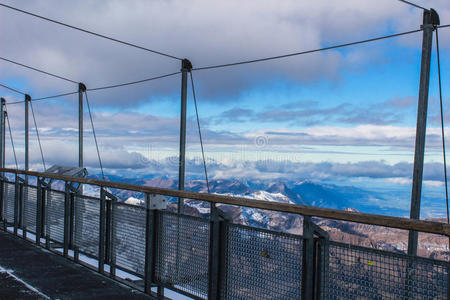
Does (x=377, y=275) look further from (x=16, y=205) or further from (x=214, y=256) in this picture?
(x=16, y=205)

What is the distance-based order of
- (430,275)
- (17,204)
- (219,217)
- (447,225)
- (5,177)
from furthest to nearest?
(5,177) < (17,204) < (219,217) < (430,275) < (447,225)

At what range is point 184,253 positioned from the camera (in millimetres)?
4426

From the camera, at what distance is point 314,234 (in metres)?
3.25

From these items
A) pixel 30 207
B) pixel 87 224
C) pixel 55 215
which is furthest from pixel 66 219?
pixel 30 207

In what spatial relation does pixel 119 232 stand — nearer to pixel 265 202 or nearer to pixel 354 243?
pixel 265 202

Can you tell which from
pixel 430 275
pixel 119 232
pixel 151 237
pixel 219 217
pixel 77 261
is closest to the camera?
pixel 430 275

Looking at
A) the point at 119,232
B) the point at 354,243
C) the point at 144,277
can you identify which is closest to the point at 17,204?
the point at 119,232

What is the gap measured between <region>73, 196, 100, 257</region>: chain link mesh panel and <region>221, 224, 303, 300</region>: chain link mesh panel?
2.40 metres

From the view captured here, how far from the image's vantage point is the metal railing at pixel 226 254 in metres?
2.79

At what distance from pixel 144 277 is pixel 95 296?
21.5 inches

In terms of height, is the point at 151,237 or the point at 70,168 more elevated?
the point at 70,168

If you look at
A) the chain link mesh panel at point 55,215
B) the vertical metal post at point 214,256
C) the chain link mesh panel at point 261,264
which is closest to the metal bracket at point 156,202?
the vertical metal post at point 214,256

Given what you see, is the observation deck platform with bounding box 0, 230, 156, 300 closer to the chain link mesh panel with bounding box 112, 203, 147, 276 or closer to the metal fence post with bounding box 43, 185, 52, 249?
the chain link mesh panel with bounding box 112, 203, 147, 276

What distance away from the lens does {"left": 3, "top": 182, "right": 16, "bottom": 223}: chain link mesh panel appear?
864 cm
